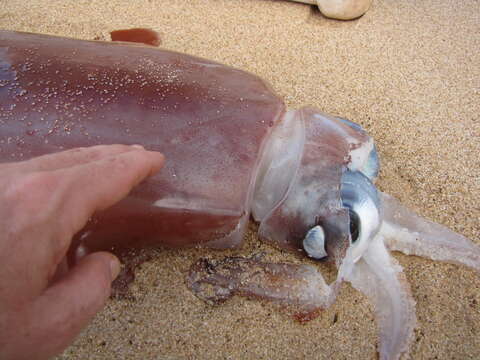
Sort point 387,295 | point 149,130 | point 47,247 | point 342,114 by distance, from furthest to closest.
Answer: point 342,114, point 387,295, point 149,130, point 47,247

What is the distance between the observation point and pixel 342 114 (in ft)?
5.62

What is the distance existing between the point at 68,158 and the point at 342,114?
121 cm

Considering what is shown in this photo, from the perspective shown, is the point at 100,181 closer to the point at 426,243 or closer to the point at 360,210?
the point at 360,210

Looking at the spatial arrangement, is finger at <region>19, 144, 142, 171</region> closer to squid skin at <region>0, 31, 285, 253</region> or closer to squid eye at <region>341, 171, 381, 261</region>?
squid skin at <region>0, 31, 285, 253</region>

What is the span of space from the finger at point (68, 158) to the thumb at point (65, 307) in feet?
0.59

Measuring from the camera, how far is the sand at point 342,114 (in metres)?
1.13

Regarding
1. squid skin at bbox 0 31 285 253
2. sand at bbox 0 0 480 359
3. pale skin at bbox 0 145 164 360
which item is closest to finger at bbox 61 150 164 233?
pale skin at bbox 0 145 164 360

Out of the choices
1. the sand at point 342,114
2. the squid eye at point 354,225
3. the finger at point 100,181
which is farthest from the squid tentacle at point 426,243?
the finger at point 100,181

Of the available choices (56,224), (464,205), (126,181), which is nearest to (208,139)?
(126,181)

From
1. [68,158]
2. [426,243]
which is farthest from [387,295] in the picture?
[68,158]

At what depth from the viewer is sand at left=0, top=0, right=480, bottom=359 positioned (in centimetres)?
113

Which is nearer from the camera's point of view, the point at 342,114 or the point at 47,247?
the point at 47,247

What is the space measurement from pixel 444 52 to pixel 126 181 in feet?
5.87

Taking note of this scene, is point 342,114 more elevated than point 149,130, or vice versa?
point 149,130
